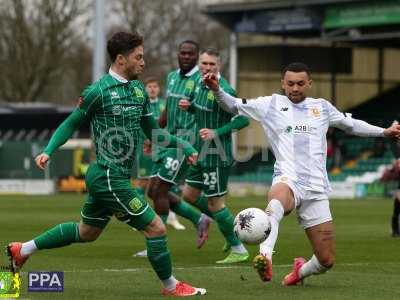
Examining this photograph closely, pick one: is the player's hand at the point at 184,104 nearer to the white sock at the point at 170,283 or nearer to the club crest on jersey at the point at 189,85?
the club crest on jersey at the point at 189,85

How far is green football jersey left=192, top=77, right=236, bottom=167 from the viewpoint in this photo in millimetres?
13617

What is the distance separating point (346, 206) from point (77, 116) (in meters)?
19.5

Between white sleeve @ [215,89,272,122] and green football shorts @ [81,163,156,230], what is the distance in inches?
58.3

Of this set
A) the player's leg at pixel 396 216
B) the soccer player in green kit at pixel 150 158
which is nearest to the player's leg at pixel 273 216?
the player's leg at pixel 396 216

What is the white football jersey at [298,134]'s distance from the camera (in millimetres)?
10234

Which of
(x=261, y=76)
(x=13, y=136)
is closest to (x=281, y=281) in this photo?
(x=261, y=76)

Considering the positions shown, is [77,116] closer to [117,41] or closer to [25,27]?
[117,41]

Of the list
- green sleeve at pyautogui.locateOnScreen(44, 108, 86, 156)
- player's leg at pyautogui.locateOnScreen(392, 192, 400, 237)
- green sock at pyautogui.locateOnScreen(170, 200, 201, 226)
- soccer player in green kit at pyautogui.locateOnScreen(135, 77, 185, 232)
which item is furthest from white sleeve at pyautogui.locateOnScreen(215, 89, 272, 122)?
soccer player in green kit at pyautogui.locateOnScreen(135, 77, 185, 232)

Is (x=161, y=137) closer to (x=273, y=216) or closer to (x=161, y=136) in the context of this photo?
(x=161, y=136)

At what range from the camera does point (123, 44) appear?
9.62 meters

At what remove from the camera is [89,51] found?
197 feet

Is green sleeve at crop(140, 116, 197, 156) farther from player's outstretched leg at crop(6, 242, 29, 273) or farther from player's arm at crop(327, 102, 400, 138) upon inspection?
player's outstretched leg at crop(6, 242, 29, 273)

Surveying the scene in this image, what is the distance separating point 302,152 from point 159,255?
1.71m

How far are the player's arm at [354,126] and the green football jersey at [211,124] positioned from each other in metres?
2.88
